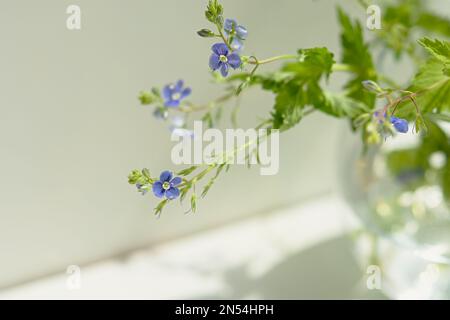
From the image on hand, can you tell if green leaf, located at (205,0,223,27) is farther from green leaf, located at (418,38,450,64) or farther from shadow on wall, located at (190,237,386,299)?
shadow on wall, located at (190,237,386,299)

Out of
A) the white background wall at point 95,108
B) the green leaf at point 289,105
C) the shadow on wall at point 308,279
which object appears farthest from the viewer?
the shadow on wall at point 308,279

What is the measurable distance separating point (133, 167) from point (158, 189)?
1.10 ft

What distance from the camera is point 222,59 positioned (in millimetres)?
512

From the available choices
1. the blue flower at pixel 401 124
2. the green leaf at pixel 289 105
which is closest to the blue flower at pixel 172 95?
the green leaf at pixel 289 105

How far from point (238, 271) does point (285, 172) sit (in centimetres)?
21

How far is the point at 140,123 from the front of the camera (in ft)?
2.72

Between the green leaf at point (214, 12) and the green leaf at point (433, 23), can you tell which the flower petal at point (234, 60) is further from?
the green leaf at point (433, 23)

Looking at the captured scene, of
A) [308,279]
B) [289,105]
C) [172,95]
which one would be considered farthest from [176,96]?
[308,279]

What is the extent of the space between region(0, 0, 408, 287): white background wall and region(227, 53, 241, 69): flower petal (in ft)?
0.88

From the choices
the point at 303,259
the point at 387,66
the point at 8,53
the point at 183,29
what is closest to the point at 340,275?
the point at 303,259

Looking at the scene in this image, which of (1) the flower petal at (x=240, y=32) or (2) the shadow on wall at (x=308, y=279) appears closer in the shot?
(1) the flower petal at (x=240, y=32)

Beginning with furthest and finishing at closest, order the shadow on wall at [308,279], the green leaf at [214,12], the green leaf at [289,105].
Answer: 1. the shadow on wall at [308,279]
2. the green leaf at [289,105]
3. the green leaf at [214,12]

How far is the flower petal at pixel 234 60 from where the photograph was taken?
0.50m

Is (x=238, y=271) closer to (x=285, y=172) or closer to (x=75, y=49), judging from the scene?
(x=285, y=172)
